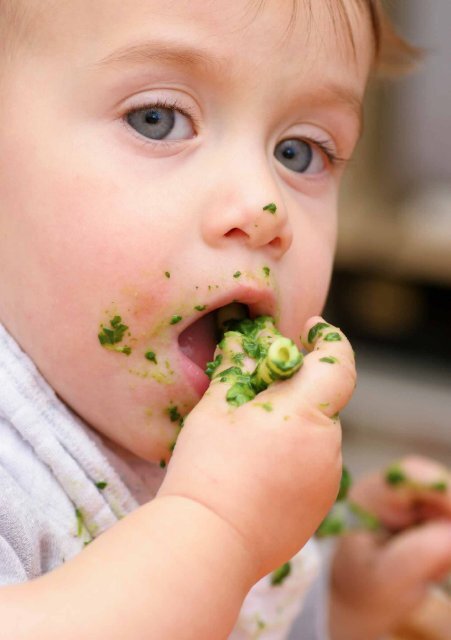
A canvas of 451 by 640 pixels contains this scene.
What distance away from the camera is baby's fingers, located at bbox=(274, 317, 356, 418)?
646 mm

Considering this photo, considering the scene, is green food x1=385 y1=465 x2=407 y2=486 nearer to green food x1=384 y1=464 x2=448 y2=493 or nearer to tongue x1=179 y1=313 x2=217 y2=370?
green food x1=384 y1=464 x2=448 y2=493

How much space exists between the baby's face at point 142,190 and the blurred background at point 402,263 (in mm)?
1317

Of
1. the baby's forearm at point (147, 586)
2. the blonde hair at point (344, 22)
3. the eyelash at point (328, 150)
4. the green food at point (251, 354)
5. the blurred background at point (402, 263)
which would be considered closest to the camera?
the baby's forearm at point (147, 586)

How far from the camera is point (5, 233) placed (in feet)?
2.57

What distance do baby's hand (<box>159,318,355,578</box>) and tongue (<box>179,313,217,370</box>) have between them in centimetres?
11

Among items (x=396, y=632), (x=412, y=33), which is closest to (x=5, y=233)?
(x=396, y=632)

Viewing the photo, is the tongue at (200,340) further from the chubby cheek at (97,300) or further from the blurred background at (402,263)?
the blurred background at (402,263)

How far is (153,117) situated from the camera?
782 millimetres

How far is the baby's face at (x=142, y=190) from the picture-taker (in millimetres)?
738

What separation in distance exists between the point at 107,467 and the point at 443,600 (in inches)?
26.0

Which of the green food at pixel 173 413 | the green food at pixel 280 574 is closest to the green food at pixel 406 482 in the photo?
the green food at pixel 280 574

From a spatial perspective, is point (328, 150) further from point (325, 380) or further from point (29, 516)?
point (29, 516)

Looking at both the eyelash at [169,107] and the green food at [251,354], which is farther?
the eyelash at [169,107]

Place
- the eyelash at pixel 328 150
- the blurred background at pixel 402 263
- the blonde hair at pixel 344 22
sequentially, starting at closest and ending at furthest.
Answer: the blonde hair at pixel 344 22 → the eyelash at pixel 328 150 → the blurred background at pixel 402 263
